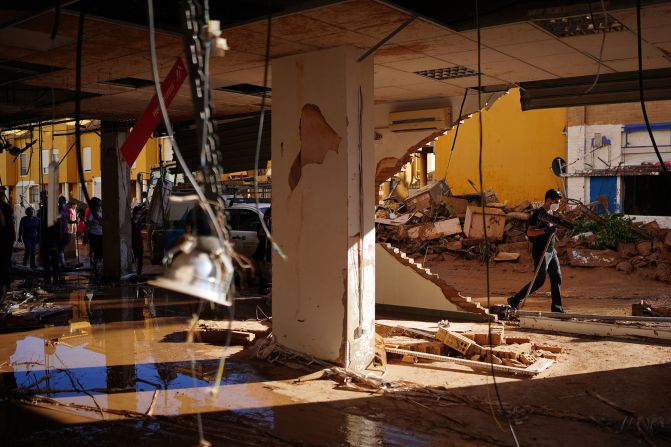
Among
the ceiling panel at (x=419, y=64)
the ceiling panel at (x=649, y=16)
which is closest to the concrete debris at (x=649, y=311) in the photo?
the ceiling panel at (x=649, y=16)

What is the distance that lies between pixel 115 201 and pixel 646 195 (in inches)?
611

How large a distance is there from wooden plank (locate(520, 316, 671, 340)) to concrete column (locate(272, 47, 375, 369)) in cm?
314

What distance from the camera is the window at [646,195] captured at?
20.0 metres

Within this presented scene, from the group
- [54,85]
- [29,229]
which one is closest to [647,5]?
[54,85]

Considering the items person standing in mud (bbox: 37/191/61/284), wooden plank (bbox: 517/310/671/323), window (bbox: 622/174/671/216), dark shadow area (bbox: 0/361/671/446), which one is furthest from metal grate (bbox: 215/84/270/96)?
window (bbox: 622/174/671/216)

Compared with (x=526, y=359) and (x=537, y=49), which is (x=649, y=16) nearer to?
(x=537, y=49)

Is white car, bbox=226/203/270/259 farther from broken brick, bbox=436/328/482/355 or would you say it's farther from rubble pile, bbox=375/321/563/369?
broken brick, bbox=436/328/482/355

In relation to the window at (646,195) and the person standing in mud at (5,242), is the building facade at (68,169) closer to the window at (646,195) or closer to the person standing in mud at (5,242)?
the person standing in mud at (5,242)

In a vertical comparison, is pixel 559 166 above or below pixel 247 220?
above

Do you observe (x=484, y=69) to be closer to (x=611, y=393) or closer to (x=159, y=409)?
(x=611, y=393)

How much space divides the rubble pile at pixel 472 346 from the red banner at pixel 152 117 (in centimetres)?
416

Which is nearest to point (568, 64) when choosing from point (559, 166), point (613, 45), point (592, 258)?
point (613, 45)

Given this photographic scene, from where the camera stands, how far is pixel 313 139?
790 centimetres

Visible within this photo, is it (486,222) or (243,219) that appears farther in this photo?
(486,222)
